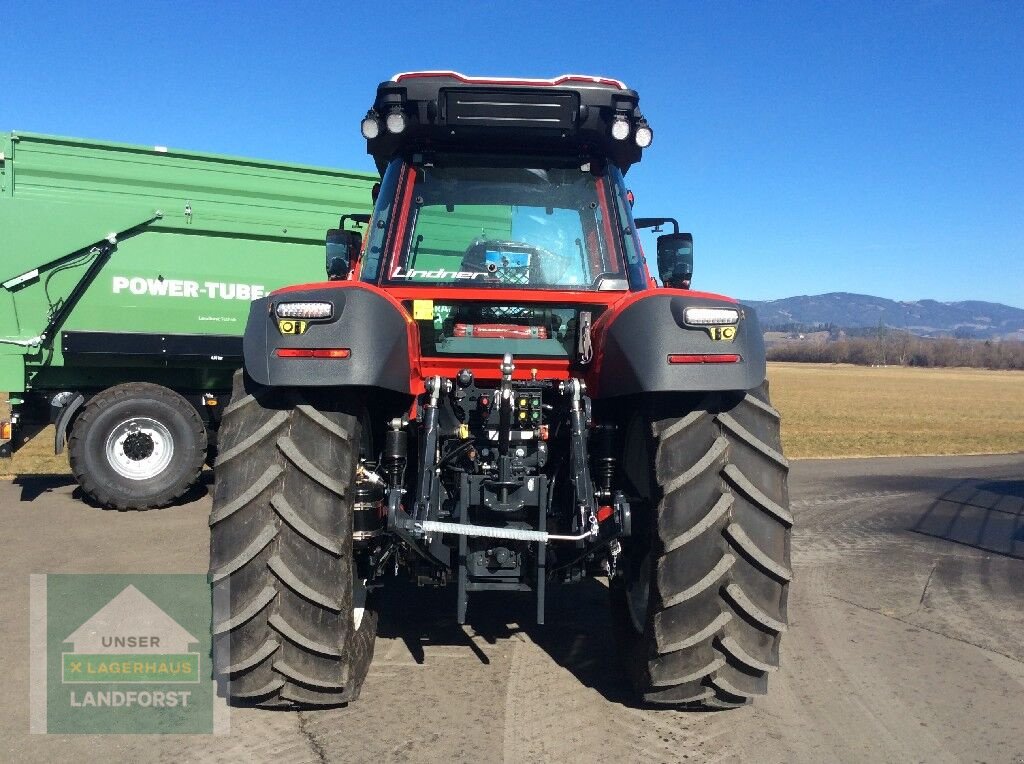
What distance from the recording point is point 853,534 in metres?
7.82

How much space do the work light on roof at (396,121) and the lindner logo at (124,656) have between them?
107 inches

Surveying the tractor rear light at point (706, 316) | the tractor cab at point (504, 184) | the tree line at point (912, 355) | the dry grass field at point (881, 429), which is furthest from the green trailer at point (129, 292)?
the tree line at point (912, 355)

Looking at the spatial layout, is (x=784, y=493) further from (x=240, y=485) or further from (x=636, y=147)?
(x=240, y=485)

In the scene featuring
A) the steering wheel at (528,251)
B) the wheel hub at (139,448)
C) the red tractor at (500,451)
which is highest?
the steering wheel at (528,251)

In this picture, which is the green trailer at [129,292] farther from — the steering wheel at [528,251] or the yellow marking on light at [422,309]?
the yellow marking on light at [422,309]

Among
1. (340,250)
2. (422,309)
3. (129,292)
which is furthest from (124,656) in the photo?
(129,292)

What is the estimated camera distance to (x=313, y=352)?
326 centimetres

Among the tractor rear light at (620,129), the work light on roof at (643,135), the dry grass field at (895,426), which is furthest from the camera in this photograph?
the dry grass field at (895,426)

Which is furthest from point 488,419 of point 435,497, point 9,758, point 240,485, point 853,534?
point 853,534

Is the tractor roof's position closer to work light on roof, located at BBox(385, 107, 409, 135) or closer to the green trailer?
work light on roof, located at BBox(385, 107, 409, 135)

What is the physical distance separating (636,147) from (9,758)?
3.74 metres

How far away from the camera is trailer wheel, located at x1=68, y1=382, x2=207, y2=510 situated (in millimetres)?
8195

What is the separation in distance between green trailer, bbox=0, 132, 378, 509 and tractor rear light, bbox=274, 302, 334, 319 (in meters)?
5.25

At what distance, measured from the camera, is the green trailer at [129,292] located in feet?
27.0
